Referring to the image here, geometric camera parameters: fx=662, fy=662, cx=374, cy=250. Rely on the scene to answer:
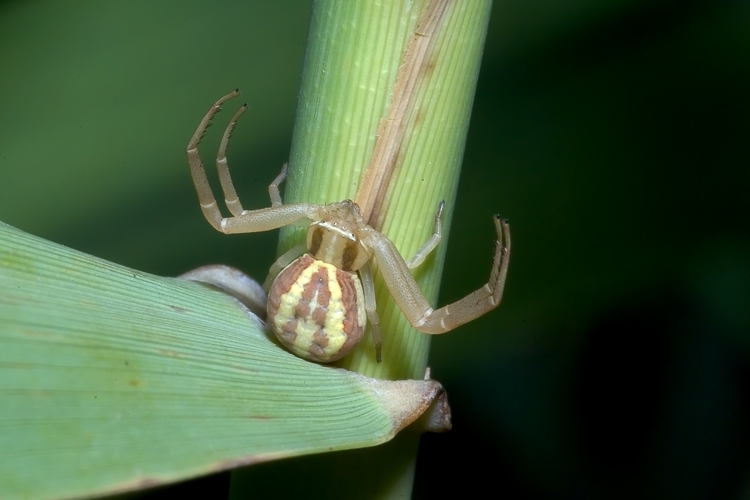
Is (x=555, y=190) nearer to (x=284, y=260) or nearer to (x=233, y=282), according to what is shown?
(x=284, y=260)

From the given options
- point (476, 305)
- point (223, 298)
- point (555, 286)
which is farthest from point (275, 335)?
point (555, 286)

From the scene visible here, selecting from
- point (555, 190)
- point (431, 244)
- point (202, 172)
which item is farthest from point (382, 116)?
point (555, 190)

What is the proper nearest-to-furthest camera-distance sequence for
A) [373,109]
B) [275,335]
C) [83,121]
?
1. [373,109]
2. [275,335]
3. [83,121]

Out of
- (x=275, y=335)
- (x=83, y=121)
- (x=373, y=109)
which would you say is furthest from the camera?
(x=83, y=121)

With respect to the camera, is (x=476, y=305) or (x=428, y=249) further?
(x=476, y=305)

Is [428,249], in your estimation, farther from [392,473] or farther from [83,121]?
[83,121]
